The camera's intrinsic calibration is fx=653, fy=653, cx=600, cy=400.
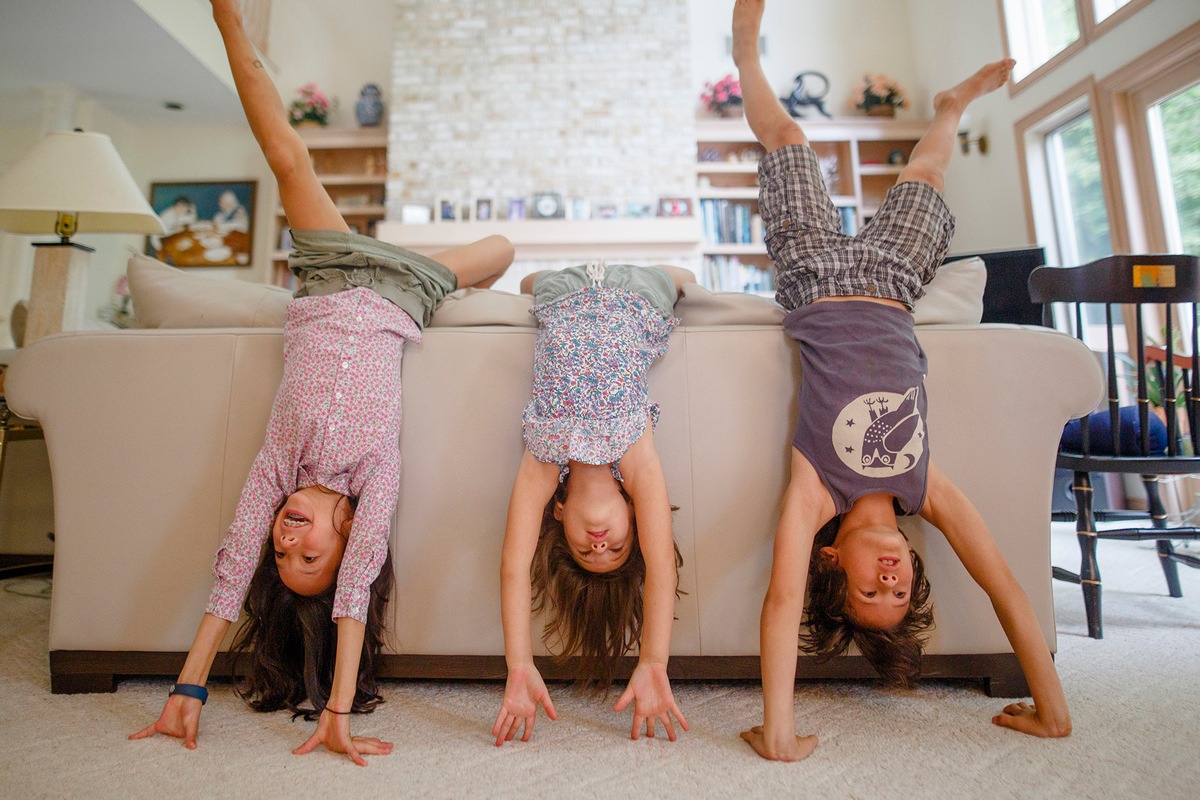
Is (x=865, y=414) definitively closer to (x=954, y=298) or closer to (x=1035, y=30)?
(x=954, y=298)

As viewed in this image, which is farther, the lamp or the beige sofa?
the lamp

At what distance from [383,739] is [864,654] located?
0.85 m

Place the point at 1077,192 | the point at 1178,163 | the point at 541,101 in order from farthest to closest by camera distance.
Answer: the point at 541,101
the point at 1077,192
the point at 1178,163

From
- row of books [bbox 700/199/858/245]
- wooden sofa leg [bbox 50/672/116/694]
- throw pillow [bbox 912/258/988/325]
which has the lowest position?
wooden sofa leg [bbox 50/672/116/694]

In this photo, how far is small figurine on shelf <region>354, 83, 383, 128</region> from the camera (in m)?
4.90

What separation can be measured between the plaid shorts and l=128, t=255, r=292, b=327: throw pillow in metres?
1.13

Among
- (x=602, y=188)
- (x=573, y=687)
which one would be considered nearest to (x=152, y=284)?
(x=573, y=687)

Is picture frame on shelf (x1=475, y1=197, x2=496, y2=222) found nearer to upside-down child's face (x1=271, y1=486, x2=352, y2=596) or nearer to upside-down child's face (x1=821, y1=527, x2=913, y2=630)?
upside-down child's face (x1=271, y1=486, x2=352, y2=596)

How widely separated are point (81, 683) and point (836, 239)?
1790mm

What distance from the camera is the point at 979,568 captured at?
116 centimetres

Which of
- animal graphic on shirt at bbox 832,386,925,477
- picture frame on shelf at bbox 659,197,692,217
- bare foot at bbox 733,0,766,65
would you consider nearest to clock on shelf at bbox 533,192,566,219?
picture frame on shelf at bbox 659,197,692,217

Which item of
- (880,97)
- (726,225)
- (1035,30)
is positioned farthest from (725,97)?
(1035,30)

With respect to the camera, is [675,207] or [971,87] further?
[675,207]

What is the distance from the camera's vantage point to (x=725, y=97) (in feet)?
15.9
